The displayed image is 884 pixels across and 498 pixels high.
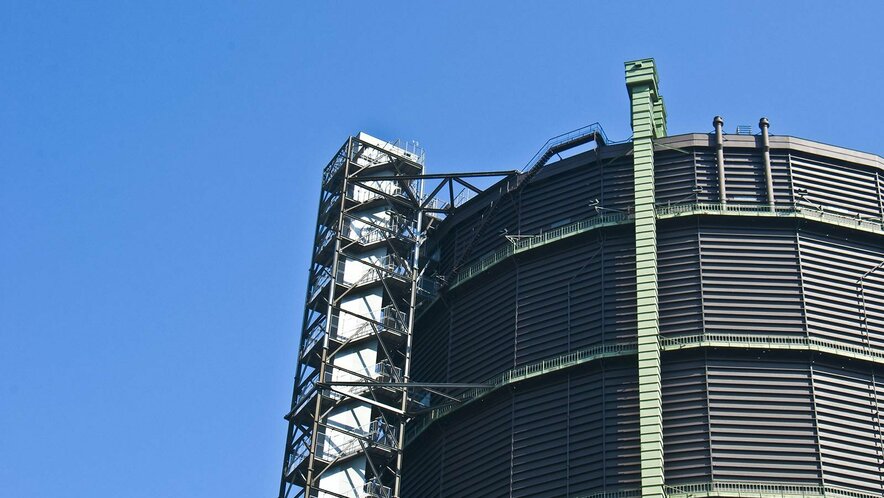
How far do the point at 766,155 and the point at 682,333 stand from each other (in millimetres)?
6985

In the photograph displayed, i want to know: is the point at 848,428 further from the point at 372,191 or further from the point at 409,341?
the point at 372,191

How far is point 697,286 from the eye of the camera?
135 feet

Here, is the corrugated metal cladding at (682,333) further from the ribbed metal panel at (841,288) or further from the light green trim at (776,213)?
the light green trim at (776,213)

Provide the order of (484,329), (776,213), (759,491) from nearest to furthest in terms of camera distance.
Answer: (759,491), (776,213), (484,329)

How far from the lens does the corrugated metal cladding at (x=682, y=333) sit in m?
38.5

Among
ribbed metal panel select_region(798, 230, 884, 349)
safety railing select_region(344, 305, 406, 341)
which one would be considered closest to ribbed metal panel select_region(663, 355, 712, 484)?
ribbed metal panel select_region(798, 230, 884, 349)

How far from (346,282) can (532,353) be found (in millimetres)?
8295

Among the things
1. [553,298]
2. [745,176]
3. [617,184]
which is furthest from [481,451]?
[745,176]

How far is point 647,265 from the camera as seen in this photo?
41250mm

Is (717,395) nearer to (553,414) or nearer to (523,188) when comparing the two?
(553,414)

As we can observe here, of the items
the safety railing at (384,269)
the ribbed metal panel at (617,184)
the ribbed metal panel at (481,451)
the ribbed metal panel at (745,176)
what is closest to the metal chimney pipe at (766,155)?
the ribbed metal panel at (745,176)

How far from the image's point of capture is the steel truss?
144 ft

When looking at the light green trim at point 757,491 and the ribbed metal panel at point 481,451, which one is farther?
the ribbed metal panel at point 481,451

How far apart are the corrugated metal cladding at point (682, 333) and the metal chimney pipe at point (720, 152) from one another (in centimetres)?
25
